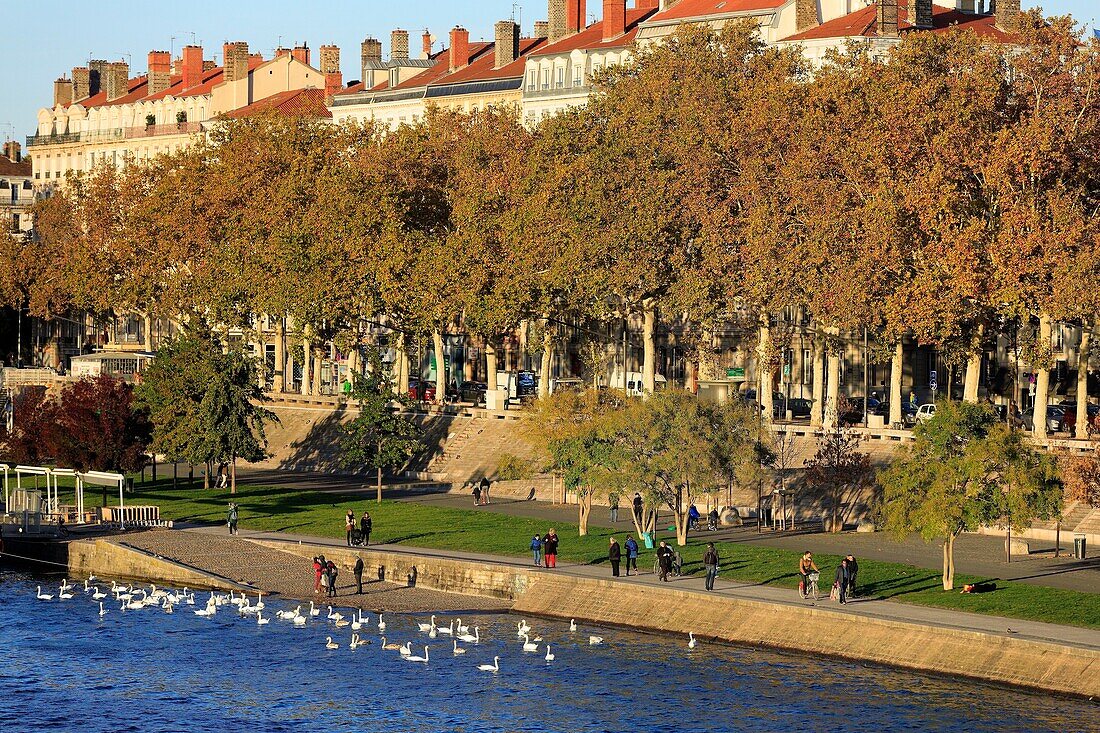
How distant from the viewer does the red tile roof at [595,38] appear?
149 meters

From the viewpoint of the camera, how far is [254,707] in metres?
63.9

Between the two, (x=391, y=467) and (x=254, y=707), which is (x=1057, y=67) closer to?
(x=391, y=467)

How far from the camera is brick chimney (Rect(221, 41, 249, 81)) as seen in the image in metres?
196

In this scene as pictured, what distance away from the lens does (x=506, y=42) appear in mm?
162375

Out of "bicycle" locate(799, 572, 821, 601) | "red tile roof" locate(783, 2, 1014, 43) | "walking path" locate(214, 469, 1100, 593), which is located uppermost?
"red tile roof" locate(783, 2, 1014, 43)

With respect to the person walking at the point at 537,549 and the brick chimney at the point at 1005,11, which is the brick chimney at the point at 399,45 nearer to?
the brick chimney at the point at 1005,11

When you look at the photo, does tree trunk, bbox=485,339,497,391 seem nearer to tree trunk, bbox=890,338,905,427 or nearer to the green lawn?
the green lawn

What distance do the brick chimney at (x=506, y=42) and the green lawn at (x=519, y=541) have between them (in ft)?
191

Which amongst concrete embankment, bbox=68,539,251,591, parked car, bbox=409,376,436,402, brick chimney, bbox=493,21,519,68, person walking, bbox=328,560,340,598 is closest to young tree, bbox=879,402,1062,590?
person walking, bbox=328,560,340,598

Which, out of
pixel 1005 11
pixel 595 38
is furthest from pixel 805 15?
pixel 595 38

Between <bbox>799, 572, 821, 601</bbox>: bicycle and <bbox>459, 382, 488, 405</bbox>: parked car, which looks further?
<bbox>459, 382, 488, 405</bbox>: parked car

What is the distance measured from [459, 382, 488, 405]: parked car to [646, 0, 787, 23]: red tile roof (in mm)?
27469

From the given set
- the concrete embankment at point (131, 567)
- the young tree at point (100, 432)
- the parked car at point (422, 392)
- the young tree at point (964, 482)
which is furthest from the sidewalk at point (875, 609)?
the parked car at point (422, 392)

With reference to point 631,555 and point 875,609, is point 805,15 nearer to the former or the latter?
point 631,555
